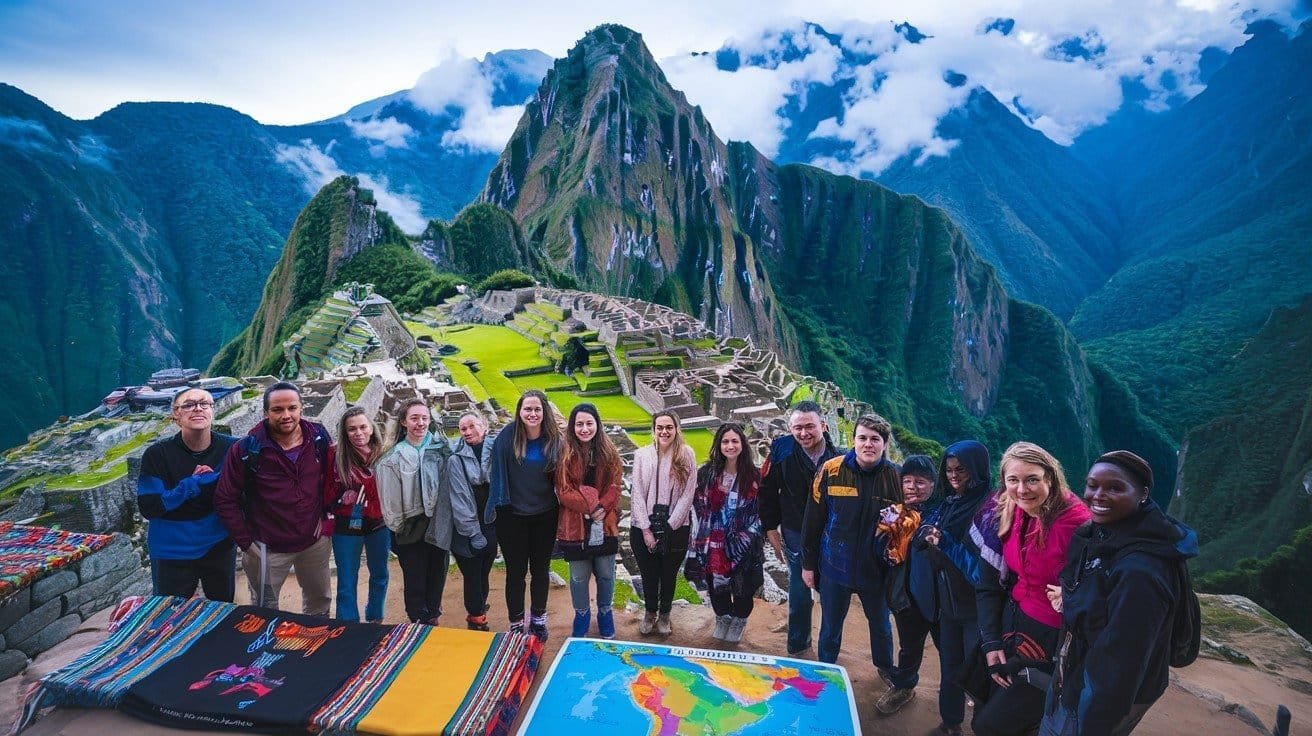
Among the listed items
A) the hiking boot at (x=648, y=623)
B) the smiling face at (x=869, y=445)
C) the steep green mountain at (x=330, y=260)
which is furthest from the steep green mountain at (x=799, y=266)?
the smiling face at (x=869, y=445)

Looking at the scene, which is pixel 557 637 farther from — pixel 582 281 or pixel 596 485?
pixel 582 281

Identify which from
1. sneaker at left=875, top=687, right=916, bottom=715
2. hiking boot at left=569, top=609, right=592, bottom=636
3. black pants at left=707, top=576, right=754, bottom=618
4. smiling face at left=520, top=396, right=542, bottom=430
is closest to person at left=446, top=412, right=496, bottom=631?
smiling face at left=520, top=396, right=542, bottom=430

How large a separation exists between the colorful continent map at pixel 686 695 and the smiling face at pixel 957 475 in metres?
1.23

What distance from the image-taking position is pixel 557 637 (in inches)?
195

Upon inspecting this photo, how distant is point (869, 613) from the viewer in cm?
418

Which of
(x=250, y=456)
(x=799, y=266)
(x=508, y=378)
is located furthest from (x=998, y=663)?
(x=799, y=266)

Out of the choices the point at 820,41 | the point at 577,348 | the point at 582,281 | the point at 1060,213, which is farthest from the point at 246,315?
the point at 820,41

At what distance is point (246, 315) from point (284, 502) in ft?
285

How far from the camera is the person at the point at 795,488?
446 centimetres

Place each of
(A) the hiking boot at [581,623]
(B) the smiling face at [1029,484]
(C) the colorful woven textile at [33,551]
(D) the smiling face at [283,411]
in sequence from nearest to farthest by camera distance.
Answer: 1. (B) the smiling face at [1029,484]
2. (C) the colorful woven textile at [33,551]
3. (D) the smiling face at [283,411]
4. (A) the hiking boot at [581,623]

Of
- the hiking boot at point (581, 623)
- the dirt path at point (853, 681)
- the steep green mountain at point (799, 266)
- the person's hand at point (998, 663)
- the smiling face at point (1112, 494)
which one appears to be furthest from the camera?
the steep green mountain at point (799, 266)

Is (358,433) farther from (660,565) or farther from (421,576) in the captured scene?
(660,565)

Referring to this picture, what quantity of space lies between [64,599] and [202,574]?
797mm

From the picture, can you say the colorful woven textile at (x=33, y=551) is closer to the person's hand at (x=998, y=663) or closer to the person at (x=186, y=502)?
the person at (x=186, y=502)
